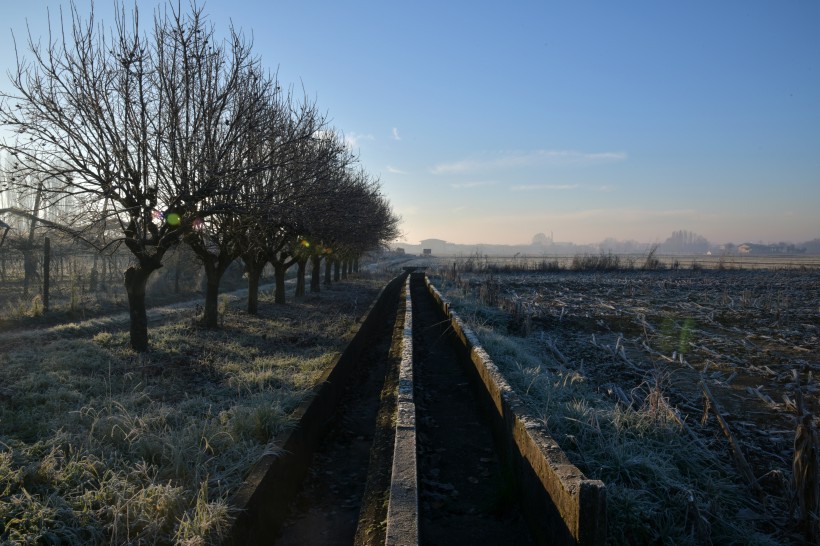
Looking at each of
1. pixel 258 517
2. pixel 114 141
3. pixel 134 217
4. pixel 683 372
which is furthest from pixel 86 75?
pixel 683 372

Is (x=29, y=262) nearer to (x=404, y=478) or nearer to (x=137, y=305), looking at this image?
(x=137, y=305)

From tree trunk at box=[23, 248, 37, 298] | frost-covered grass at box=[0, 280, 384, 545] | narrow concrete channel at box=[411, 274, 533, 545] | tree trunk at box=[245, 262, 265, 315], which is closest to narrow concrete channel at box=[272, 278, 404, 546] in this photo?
narrow concrete channel at box=[411, 274, 533, 545]

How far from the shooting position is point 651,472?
413cm

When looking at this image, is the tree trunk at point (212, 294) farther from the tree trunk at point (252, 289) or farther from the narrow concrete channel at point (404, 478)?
the narrow concrete channel at point (404, 478)

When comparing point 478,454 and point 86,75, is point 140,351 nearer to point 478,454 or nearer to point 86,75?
point 86,75

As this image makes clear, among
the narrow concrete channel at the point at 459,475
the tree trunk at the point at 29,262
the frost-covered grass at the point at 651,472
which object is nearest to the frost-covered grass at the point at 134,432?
the narrow concrete channel at the point at 459,475

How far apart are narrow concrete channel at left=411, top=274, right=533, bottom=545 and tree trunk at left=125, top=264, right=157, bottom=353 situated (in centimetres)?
516

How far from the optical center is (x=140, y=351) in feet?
30.0

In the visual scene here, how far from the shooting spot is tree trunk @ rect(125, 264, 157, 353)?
30.2 feet

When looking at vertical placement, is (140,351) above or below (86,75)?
below

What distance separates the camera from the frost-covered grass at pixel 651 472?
3533 mm

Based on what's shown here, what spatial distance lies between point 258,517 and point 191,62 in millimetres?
8323

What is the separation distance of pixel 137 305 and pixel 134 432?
18.0ft

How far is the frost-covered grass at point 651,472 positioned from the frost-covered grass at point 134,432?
277 cm
